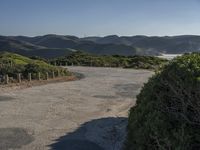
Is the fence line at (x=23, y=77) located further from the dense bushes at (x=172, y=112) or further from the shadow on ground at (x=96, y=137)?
the dense bushes at (x=172, y=112)

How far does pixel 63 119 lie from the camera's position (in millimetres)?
12945

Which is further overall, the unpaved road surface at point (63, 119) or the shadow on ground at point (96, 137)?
the unpaved road surface at point (63, 119)

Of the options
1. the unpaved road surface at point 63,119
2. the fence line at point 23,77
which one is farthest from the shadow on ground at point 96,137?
the fence line at point 23,77

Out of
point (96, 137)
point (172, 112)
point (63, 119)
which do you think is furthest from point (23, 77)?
point (172, 112)

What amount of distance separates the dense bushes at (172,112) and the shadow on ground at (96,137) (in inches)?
96.3

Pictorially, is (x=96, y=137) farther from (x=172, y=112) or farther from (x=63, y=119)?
(x=172, y=112)

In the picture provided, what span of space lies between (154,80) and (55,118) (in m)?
6.11

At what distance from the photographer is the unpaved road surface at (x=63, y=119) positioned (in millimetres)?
9891

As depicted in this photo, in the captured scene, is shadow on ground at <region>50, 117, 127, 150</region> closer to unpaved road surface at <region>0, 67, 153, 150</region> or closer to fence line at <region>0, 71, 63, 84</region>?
unpaved road surface at <region>0, 67, 153, 150</region>

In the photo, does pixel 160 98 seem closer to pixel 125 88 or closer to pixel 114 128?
pixel 114 128

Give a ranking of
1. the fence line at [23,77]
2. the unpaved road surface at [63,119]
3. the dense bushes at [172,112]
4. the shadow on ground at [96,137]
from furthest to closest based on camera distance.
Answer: the fence line at [23,77]
the unpaved road surface at [63,119]
the shadow on ground at [96,137]
the dense bushes at [172,112]

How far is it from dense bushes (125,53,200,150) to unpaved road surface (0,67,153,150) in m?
2.67

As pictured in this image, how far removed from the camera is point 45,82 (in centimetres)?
2648

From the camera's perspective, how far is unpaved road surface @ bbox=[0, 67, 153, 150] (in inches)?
389
